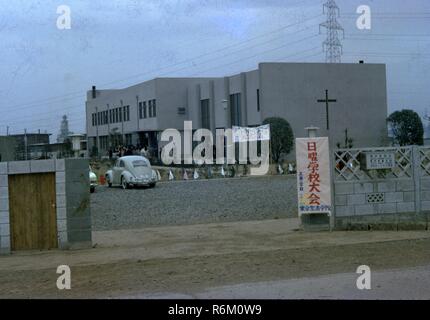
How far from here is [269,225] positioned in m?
16.0

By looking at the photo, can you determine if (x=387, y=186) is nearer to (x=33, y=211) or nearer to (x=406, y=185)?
(x=406, y=185)

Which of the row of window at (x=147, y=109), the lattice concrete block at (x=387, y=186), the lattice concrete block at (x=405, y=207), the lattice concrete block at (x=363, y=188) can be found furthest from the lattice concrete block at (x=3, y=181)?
the row of window at (x=147, y=109)

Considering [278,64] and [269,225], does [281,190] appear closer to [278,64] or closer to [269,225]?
[269,225]

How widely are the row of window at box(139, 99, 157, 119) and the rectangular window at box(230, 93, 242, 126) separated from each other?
524 inches

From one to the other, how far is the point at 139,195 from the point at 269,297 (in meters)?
20.6

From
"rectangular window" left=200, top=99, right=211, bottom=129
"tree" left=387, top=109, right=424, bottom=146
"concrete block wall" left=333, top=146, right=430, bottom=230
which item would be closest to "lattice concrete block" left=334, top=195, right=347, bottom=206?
"concrete block wall" left=333, top=146, right=430, bottom=230

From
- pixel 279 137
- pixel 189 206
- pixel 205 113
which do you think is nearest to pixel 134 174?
pixel 189 206

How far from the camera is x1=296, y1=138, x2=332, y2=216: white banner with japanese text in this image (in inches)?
572

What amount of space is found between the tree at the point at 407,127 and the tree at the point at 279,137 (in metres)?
12.9

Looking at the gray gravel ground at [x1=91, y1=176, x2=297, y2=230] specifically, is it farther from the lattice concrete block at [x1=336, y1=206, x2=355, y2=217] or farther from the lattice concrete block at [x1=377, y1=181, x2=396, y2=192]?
the lattice concrete block at [x1=377, y1=181, x2=396, y2=192]

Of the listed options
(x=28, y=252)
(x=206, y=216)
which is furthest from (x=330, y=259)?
(x=206, y=216)

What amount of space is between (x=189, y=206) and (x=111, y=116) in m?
72.5

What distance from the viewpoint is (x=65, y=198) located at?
12820mm

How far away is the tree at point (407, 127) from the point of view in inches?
2381
